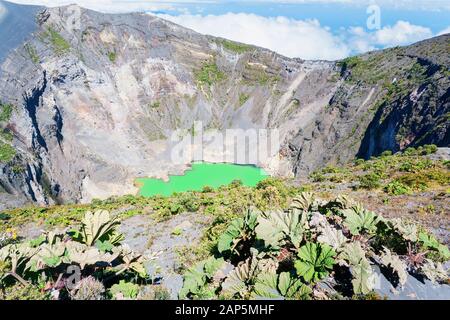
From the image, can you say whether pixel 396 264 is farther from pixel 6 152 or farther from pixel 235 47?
pixel 235 47

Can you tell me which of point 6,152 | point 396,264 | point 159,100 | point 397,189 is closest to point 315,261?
point 396,264

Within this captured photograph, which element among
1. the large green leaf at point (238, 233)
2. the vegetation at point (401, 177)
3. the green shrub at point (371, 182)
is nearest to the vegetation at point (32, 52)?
the vegetation at point (401, 177)

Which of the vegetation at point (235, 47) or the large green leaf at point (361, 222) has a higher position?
the vegetation at point (235, 47)

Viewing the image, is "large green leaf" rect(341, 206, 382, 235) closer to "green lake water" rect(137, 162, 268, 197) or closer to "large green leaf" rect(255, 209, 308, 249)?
"large green leaf" rect(255, 209, 308, 249)

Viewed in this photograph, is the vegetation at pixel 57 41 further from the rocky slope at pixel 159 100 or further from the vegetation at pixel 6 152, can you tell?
the vegetation at pixel 6 152

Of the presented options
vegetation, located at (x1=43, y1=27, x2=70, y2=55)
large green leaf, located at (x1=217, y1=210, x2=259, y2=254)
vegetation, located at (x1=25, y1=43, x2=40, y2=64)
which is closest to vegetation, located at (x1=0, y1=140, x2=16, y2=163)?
vegetation, located at (x1=25, y1=43, x2=40, y2=64)
